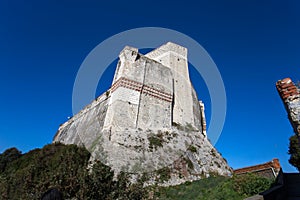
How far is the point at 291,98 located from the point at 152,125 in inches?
605

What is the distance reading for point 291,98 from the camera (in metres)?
4.00

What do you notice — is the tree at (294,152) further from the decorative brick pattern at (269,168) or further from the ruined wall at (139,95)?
the ruined wall at (139,95)

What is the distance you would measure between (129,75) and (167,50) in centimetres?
825

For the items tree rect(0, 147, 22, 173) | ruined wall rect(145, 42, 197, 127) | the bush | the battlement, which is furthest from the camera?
tree rect(0, 147, 22, 173)

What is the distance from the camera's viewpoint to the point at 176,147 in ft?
59.8

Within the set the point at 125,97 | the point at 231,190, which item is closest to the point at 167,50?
the point at 125,97

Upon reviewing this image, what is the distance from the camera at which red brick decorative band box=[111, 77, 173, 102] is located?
19194 millimetres

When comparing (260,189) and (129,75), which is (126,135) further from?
(260,189)

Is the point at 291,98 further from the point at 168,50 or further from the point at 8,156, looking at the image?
the point at 8,156

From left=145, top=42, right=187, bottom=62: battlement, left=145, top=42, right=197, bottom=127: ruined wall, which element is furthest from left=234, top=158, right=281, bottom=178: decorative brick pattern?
left=145, top=42, right=187, bottom=62: battlement

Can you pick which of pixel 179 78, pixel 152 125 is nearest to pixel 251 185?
pixel 152 125

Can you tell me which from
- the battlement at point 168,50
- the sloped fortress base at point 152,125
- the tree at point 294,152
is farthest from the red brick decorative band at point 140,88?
the tree at point 294,152

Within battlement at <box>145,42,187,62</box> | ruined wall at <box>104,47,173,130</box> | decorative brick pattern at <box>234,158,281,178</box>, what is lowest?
decorative brick pattern at <box>234,158,281,178</box>

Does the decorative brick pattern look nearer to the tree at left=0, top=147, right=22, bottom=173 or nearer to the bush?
the bush
